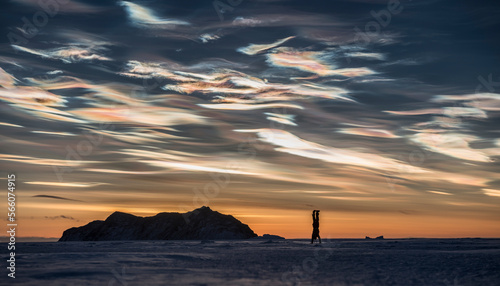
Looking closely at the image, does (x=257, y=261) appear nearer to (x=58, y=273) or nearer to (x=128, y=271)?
(x=128, y=271)

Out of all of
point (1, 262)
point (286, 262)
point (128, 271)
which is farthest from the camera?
point (286, 262)

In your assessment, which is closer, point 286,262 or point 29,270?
point 29,270

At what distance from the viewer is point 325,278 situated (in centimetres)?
2005

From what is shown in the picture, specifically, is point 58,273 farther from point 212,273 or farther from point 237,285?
point 237,285

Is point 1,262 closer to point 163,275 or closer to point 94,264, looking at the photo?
point 94,264

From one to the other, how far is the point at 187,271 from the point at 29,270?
6.87 m

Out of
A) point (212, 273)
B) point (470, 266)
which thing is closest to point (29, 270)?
point (212, 273)

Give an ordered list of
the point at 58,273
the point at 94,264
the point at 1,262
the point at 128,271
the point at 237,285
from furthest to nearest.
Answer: the point at 1,262 < the point at 94,264 < the point at 128,271 < the point at 58,273 < the point at 237,285

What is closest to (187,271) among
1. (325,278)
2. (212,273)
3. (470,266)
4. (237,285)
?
(212,273)

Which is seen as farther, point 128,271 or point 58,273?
point 128,271

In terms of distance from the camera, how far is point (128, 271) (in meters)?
21.3

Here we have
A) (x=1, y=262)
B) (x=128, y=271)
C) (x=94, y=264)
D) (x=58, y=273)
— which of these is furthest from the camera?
(x=1, y=262)

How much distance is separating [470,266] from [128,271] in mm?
17192

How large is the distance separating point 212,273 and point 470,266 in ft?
44.4
